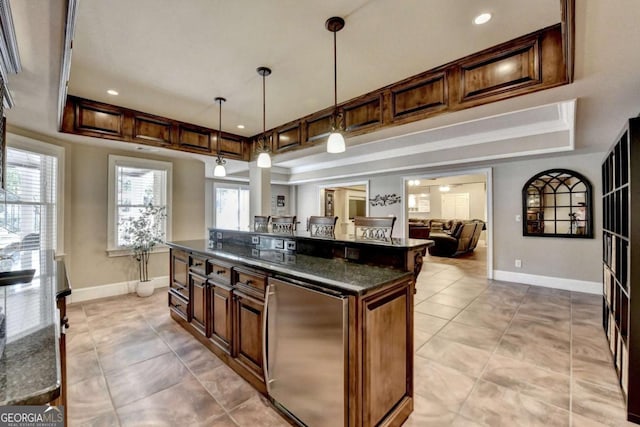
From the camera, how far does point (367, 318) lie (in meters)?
1.48

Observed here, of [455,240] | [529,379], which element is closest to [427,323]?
[529,379]

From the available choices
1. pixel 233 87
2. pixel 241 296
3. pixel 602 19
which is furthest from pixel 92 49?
pixel 602 19

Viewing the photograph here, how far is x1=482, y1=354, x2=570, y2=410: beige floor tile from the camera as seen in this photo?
6.66ft

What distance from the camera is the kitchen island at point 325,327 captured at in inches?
57.9

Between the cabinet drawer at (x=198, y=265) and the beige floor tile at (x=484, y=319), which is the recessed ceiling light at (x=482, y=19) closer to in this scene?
the cabinet drawer at (x=198, y=265)

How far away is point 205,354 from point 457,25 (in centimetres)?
334

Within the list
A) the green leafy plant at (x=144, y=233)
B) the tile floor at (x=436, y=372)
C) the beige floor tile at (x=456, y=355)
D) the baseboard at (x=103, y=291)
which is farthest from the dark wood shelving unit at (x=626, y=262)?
the baseboard at (x=103, y=291)

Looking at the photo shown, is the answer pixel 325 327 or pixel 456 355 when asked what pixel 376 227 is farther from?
pixel 456 355

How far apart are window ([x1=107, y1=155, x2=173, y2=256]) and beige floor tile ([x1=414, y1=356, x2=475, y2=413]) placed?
14.3ft

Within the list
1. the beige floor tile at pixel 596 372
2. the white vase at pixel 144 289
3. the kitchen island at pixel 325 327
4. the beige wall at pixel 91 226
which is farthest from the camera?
the white vase at pixel 144 289

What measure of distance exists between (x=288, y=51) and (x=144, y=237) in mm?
3709

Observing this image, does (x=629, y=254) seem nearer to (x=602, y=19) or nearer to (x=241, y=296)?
(x=602, y=19)

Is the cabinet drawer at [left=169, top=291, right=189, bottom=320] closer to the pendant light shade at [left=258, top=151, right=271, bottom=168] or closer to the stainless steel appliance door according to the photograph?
the stainless steel appliance door

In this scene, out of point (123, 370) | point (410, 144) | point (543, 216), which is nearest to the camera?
point (123, 370)
